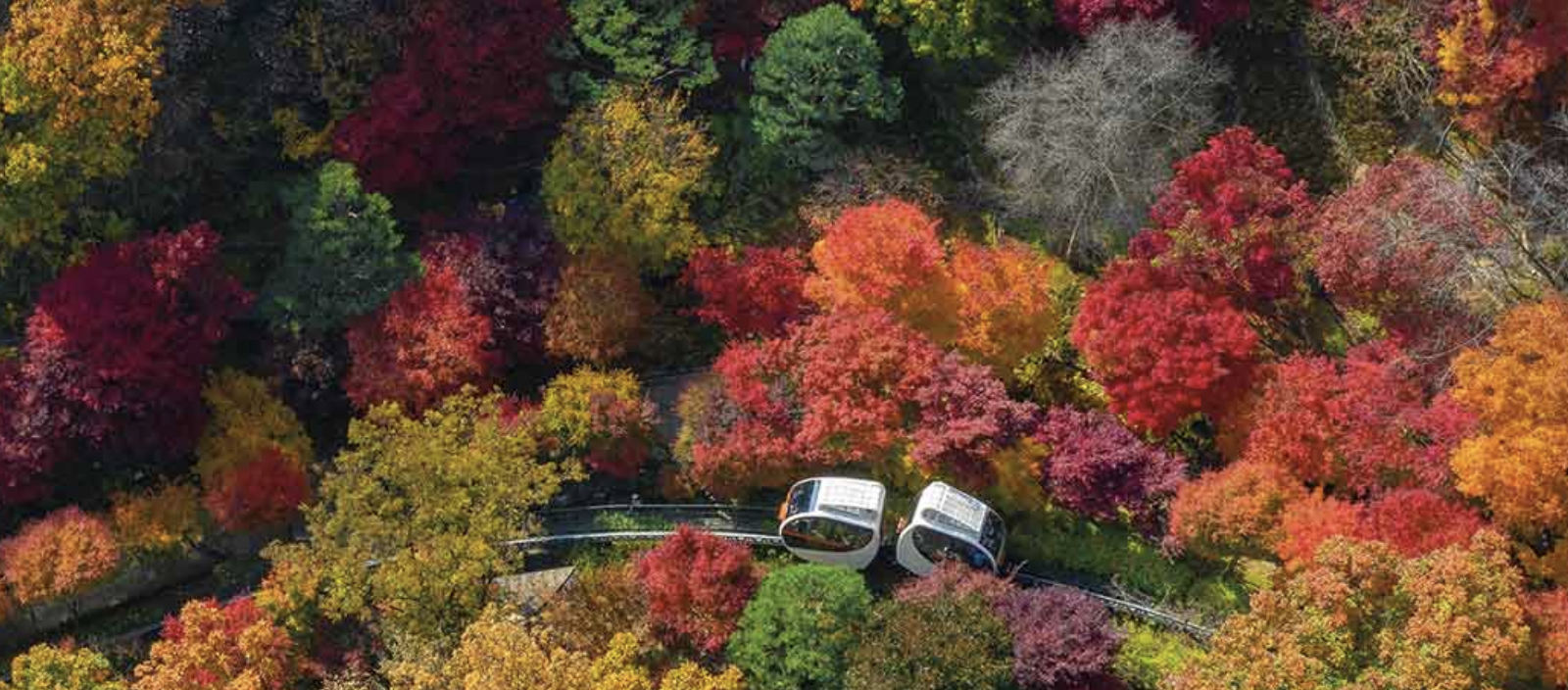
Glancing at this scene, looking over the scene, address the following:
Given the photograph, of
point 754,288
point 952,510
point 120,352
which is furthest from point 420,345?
point 952,510

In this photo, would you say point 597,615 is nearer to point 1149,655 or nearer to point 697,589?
point 697,589

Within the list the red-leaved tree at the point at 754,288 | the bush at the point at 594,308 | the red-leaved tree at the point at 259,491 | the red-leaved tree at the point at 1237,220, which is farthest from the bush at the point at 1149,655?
the red-leaved tree at the point at 259,491

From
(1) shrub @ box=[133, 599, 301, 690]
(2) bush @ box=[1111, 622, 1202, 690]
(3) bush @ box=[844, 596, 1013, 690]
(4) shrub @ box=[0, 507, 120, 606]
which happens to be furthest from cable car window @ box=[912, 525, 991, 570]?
(4) shrub @ box=[0, 507, 120, 606]

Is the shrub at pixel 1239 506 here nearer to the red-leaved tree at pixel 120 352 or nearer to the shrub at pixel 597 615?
the shrub at pixel 597 615

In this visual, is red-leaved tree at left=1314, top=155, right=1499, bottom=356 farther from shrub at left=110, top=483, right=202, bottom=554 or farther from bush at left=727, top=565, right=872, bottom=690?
shrub at left=110, top=483, right=202, bottom=554

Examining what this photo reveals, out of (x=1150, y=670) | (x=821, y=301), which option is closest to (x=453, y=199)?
(x=821, y=301)

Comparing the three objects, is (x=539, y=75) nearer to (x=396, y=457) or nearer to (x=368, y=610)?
(x=396, y=457)

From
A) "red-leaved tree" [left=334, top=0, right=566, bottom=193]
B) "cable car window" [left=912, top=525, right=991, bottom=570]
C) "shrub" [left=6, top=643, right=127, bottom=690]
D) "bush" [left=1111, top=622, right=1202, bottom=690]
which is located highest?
"red-leaved tree" [left=334, top=0, right=566, bottom=193]
